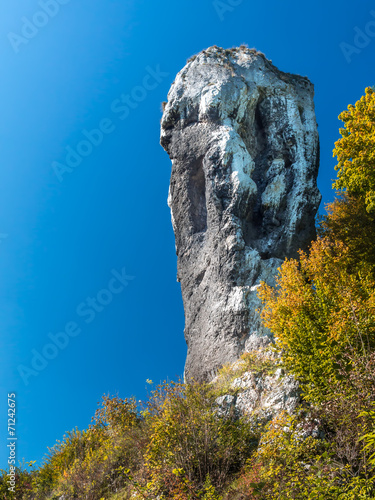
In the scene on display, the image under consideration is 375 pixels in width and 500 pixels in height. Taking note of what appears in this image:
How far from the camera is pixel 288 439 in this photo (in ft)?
23.8

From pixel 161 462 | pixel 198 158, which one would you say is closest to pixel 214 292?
pixel 198 158

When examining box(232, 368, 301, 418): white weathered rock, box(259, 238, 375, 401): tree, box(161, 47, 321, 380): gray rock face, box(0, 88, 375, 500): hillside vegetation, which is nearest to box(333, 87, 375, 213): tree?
box(0, 88, 375, 500): hillside vegetation

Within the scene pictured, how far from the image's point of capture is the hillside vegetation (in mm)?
6492

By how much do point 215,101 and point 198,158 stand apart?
10.2 ft

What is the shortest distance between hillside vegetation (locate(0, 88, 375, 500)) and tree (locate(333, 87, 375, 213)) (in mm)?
128

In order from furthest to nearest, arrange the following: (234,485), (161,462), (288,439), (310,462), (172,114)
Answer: (172,114), (161,462), (234,485), (288,439), (310,462)

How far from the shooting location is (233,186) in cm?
1842

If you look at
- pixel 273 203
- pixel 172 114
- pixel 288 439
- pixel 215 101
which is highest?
pixel 172 114

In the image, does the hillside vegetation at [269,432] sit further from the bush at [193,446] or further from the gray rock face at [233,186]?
the gray rock face at [233,186]

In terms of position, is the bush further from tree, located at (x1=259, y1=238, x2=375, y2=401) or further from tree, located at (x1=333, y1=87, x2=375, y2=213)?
tree, located at (x1=333, y1=87, x2=375, y2=213)

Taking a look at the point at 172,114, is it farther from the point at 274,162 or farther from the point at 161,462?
the point at 161,462

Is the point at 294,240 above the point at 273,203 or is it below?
below

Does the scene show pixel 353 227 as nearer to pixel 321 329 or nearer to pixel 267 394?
pixel 321 329

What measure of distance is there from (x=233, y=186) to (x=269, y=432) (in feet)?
40.2
